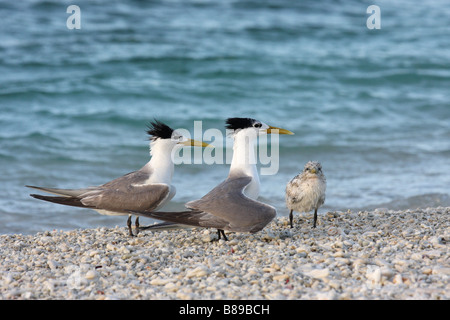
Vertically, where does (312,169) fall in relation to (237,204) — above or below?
above

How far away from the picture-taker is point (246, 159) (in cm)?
552

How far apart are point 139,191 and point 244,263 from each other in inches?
47.6

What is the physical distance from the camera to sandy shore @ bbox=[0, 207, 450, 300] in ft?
13.6

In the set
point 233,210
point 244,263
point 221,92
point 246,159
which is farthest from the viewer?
point 221,92

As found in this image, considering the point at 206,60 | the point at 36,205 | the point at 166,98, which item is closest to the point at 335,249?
the point at 36,205

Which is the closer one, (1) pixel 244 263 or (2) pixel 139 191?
(1) pixel 244 263

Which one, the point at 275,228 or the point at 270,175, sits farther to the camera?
the point at 270,175

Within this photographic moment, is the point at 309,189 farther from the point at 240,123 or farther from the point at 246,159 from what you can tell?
the point at 240,123

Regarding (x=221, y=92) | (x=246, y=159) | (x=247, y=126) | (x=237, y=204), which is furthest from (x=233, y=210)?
(x=221, y=92)

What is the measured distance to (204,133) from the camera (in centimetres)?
1095

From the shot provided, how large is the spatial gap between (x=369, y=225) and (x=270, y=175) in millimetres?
3331

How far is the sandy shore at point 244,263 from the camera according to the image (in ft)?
13.6

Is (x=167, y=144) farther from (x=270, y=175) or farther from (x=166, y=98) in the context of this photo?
(x=166, y=98)

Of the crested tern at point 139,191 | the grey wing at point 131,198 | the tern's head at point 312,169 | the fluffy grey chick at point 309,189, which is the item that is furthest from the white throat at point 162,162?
the tern's head at point 312,169
